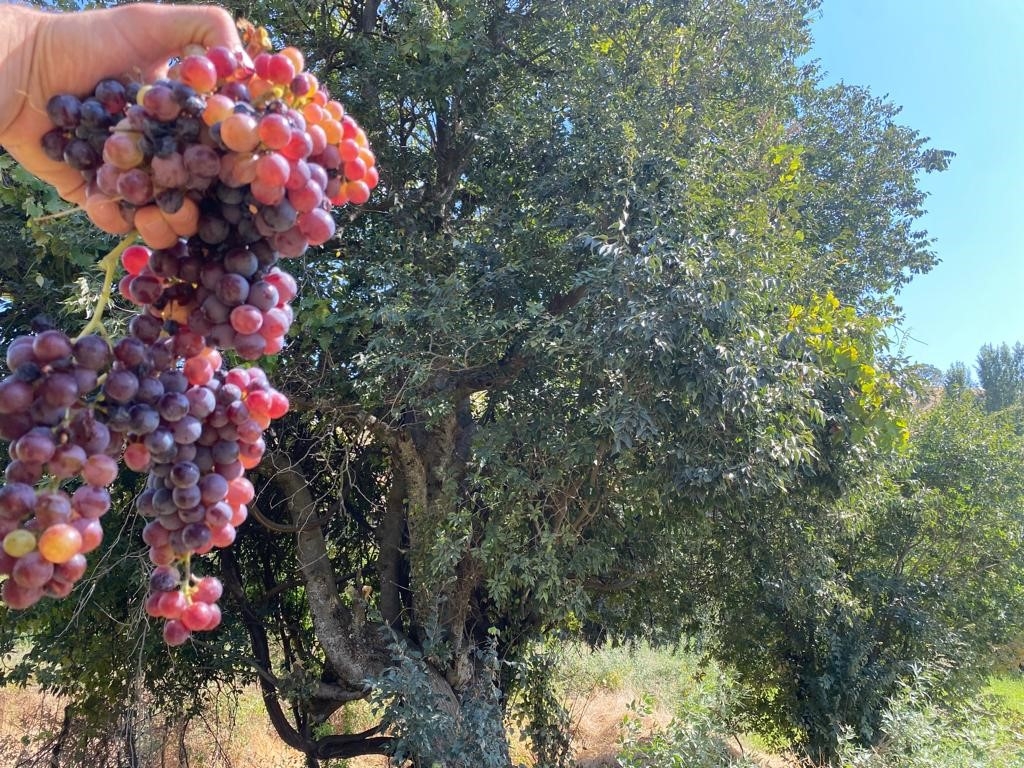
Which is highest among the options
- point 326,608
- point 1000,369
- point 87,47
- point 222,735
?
point 1000,369

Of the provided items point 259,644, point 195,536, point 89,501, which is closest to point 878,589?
point 259,644

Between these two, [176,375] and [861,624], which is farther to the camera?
[861,624]

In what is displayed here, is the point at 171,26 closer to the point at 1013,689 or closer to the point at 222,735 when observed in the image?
the point at 222,735

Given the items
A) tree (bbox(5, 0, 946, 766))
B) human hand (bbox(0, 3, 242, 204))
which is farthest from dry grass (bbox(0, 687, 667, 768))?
human hand (bbox(0, 3, 242, 204))

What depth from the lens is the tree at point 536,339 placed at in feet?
12.9

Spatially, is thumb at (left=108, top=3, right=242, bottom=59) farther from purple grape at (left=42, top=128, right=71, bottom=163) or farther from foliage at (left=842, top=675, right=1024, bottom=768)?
foliage at (left=842, top=675, right=1024, bottom=768)

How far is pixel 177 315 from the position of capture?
2.84 ft

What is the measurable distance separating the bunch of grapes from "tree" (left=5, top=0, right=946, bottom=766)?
2.91 metres

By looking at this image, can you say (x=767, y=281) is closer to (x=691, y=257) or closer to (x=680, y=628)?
(x=691, y=257)

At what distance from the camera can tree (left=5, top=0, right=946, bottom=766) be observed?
3918 millimetres

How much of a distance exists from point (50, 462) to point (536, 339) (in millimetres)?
3297

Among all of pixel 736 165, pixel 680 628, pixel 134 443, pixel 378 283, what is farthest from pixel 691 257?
pixel 680 628

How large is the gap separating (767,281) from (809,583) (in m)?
2.80

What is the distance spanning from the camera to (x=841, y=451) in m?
4.49
